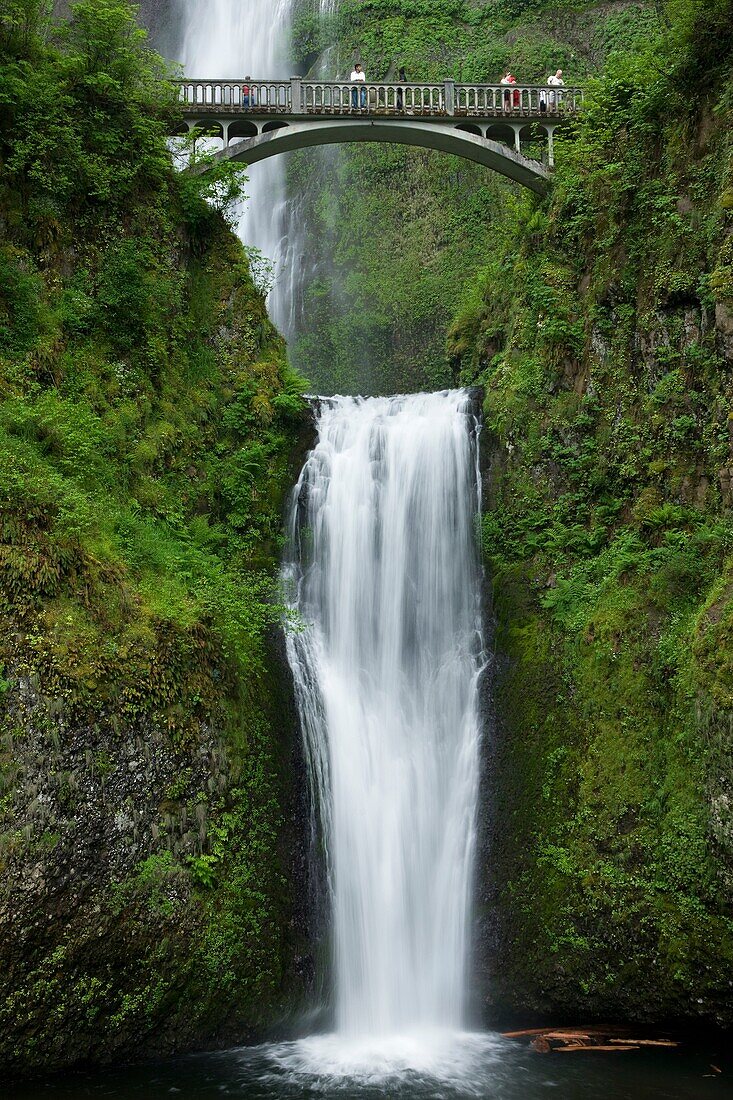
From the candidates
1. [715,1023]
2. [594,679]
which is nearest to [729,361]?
[594,679]

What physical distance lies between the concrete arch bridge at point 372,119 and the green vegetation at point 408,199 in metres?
6.43

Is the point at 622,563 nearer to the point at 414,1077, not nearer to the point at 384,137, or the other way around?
the point at 414,1077

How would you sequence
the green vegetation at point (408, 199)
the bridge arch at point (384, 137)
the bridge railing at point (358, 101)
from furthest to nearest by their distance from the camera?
the green vegetation at point (408, 199) < the bridge railing at point (358, 101) < the bridge arch at point (384, 137)

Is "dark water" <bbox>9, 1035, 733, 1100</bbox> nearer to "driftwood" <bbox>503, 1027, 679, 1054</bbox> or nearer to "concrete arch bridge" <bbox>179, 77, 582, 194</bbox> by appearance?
"driftwood" <bbox>503, 1027, 679, 1054</bbox>

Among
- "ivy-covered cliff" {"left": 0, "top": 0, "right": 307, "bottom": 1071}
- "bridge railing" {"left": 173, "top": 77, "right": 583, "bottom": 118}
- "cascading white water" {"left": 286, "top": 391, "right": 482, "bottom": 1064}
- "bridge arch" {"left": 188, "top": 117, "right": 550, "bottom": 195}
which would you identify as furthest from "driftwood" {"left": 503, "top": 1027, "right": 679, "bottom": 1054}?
"bridge railing" {"left": 173, "top": 77, "right": 583, "bottom": 118}

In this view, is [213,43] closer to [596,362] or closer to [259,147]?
[259,147]

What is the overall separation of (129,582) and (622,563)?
5869 mm

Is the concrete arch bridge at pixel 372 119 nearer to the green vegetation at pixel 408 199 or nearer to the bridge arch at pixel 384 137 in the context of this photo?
the bridge arch at pixel 384 137

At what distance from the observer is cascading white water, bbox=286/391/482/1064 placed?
30.5ft

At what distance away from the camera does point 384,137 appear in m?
16.6

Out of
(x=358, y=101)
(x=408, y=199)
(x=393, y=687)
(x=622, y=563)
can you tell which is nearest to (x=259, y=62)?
(x=408, y=199)

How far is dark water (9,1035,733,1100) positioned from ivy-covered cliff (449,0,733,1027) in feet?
2.18

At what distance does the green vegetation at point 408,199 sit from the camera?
23.3 metres

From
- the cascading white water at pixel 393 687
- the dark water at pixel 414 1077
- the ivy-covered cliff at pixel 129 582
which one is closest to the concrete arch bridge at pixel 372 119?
the ivy-covered cliff at pixel 129 582
